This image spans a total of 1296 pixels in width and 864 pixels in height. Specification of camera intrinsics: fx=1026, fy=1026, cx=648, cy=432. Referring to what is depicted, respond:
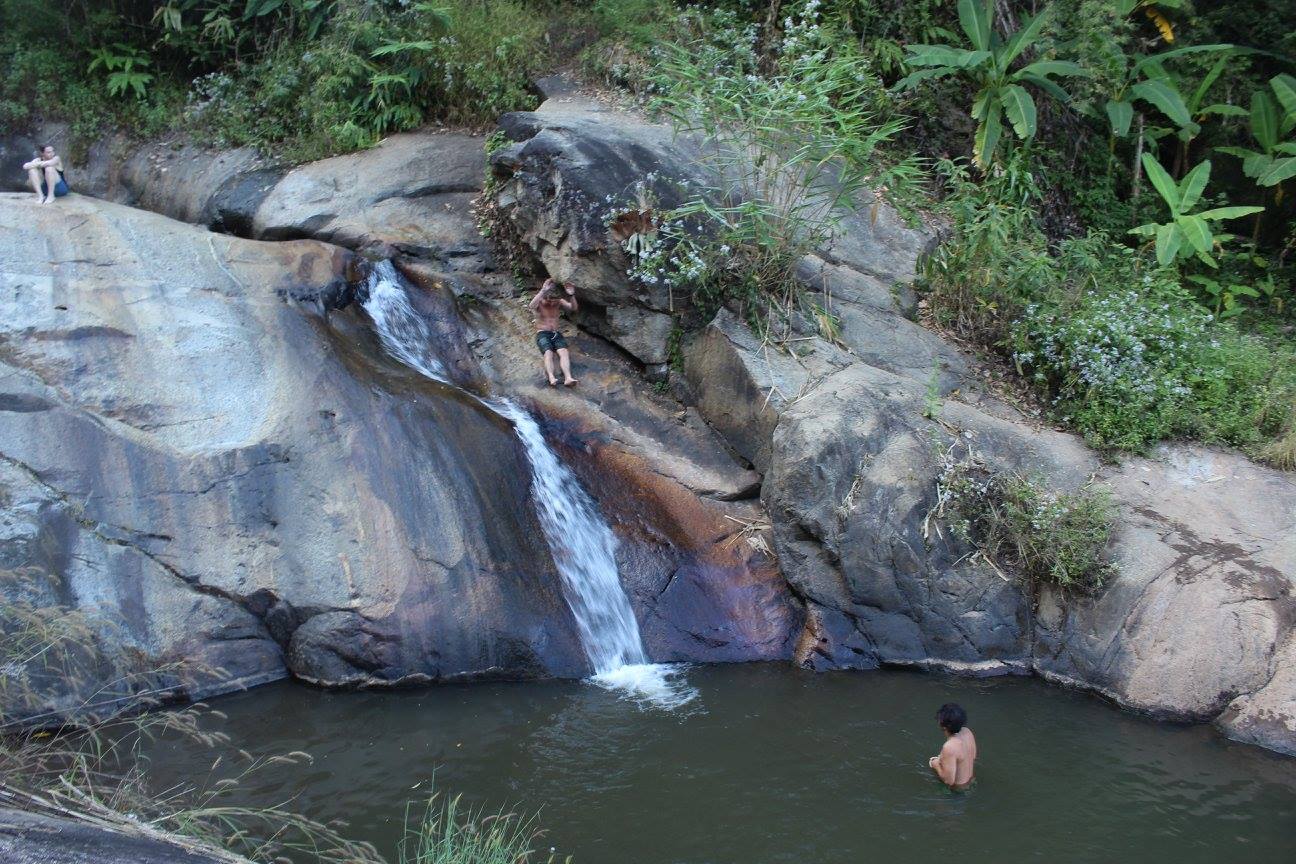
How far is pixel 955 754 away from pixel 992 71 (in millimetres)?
8219

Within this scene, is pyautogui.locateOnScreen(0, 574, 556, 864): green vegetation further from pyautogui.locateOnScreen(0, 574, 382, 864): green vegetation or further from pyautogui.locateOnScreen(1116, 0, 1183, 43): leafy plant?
pyautogui.locateOnScreen(1116, 0, 1183, 43): leafy plant

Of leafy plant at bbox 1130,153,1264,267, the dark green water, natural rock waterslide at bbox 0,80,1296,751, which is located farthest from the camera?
leafy plant at bbox 1130,153,1264,267

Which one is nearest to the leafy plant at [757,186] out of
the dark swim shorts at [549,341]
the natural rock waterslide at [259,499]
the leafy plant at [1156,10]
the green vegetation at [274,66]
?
the dark swim shorts at [549,341]

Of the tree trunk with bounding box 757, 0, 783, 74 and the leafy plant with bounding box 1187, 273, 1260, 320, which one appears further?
the tree trunk with bounding box 757, 0, 783, 74

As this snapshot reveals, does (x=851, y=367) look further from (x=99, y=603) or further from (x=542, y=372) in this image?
(x=99, y=603)

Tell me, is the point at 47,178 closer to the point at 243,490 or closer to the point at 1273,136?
the point at 243,490

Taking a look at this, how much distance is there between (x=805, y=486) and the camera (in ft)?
28.4

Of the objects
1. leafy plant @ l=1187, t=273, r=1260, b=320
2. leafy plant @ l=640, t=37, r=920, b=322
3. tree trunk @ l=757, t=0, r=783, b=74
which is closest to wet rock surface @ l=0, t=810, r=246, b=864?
leafy plant @ l=640, t=37, r=920, b=322

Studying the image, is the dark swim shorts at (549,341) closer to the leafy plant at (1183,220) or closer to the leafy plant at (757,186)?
the leafy plant at (757,186)

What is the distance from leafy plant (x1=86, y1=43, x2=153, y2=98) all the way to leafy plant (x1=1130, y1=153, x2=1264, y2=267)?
1250cm

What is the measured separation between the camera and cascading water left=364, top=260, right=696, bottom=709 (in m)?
8.14

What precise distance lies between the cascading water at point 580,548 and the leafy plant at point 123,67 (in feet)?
19.6

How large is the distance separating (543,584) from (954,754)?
11.5ft

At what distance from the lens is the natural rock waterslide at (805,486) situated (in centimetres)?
792
